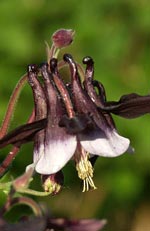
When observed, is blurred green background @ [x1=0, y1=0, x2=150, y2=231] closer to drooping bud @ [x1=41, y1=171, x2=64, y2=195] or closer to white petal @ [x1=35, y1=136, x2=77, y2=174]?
drooping bud @ [x1=41, y1=171, x2=64, y2=195]

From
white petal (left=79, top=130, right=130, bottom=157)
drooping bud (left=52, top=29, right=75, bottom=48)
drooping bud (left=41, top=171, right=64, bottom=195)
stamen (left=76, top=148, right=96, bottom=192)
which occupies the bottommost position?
drooping bud (left=41, top=171, right=64, bottom=195)

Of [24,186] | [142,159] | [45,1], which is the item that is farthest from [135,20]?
[24,186]

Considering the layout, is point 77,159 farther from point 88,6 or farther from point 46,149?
point 88,6

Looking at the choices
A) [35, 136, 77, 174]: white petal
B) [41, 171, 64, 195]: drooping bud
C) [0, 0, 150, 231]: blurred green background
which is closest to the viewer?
[35, 136, 77, 174]: white petal

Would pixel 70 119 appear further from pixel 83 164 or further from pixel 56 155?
pixel 83 164

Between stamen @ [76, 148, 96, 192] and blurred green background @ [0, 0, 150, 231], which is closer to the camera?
stamen @ [76, 148, 96, 192]

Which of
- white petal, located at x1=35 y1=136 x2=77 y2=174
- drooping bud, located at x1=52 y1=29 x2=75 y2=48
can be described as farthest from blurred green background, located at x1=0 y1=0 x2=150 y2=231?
white petal, located at x1=35 y1=136 x2=77 y2=174
